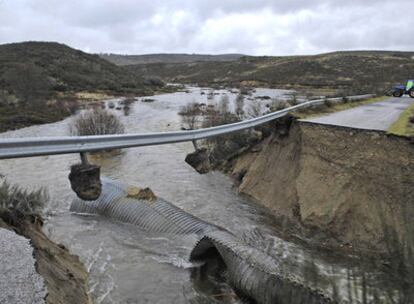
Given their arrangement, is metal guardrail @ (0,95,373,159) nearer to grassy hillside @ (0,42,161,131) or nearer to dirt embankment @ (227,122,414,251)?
dirt embankment @ (227,122,414,251)

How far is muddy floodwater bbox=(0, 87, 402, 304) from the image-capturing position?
774 cm

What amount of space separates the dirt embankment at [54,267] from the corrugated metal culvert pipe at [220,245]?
261cm

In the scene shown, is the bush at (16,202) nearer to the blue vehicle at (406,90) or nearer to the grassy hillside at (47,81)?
the grassy hillside at (47,81)

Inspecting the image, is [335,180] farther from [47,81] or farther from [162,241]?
[47,81]

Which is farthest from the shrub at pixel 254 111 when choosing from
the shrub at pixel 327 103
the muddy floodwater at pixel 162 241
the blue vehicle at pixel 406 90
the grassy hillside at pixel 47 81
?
the grassy hillside at pixel 47 81

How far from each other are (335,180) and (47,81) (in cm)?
5328

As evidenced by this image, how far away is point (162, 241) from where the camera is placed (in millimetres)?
10609

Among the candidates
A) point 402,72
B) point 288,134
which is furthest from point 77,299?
point 402,72

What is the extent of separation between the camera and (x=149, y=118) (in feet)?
115

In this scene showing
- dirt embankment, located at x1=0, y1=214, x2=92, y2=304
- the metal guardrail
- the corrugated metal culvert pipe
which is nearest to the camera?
the metal guardrail

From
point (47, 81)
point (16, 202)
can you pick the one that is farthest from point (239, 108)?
point (47, 81)

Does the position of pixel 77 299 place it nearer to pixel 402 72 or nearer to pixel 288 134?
pixel 288 134

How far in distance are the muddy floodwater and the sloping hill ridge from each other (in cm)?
3450

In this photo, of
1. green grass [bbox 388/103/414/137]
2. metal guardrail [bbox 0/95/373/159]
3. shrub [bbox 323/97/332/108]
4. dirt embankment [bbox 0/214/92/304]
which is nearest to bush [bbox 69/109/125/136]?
shrub [bbox 323/97/332/108]
